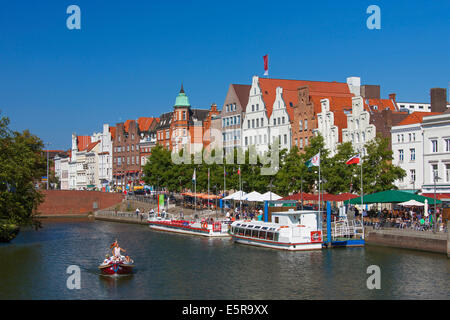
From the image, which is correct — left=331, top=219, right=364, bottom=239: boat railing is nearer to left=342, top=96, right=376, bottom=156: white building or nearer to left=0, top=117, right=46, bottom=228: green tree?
left=342, top=96, right=376, bottom=156: white building

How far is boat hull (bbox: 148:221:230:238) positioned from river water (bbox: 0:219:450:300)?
6283 mm

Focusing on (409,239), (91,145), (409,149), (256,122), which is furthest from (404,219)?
(91,145)

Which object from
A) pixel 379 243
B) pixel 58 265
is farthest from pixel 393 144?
pixel 58 265

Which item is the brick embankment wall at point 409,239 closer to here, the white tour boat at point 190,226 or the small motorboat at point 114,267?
the white tour boat at point 190,226

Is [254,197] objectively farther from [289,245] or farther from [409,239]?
[409,239]

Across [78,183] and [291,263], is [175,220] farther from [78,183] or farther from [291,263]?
[78,183]

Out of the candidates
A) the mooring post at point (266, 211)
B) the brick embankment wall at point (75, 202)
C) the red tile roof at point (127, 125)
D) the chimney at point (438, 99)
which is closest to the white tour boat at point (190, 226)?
the mooring post at point (266, 211)

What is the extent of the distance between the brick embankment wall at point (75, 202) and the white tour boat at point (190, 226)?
34.5 meters

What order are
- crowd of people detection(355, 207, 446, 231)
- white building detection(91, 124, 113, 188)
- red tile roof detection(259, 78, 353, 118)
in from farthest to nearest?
white building detection(91, 124, 113, 188) < red tile roof detection(259, 78, 353, 118) < crowd of people detection(355, 207, 446, 231)

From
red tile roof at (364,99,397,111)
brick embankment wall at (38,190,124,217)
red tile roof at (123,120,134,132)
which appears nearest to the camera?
red tile roof at (364,99,397,111)

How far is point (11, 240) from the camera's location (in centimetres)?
7319

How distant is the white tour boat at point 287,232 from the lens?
200ft

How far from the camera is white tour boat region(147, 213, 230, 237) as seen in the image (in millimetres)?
77250

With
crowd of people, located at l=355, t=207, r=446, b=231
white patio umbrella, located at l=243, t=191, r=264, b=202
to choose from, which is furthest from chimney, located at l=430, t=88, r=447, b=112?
white patio umbrella, located at l=243, t=191, r=264, b=202
